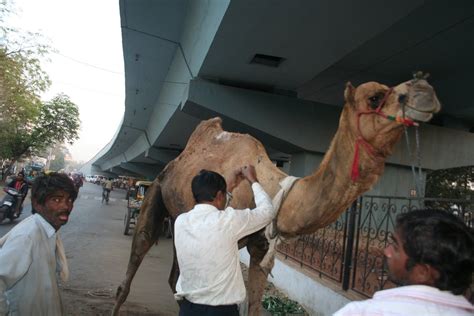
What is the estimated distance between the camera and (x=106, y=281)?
775cm

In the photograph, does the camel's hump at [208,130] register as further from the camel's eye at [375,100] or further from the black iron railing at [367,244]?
the camel's eye at [375,100]

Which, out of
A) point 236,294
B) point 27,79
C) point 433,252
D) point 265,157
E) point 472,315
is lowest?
point 236,294

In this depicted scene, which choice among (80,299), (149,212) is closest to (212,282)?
(149,212)

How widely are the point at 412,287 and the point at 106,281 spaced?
7103mm

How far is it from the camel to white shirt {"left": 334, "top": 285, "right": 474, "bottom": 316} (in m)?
1.40

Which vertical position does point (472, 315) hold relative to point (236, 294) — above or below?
above

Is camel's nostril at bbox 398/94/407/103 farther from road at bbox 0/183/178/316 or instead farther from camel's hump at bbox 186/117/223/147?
road at bbox 0/183/178/316

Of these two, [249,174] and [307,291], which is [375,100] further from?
[307,291]

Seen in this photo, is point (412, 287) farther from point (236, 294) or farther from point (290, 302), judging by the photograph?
point (290, 302)

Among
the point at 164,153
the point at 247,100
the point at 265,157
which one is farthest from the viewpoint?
the point at 164,153

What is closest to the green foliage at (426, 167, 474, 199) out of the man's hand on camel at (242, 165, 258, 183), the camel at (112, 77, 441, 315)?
the camel at (112, 77, 441, 315)

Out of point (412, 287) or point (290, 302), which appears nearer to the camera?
point (412, 287)

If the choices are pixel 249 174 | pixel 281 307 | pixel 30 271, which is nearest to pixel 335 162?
pixel 249 174

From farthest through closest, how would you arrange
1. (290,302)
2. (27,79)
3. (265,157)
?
(27,79) → (290,302) → (265,157)
